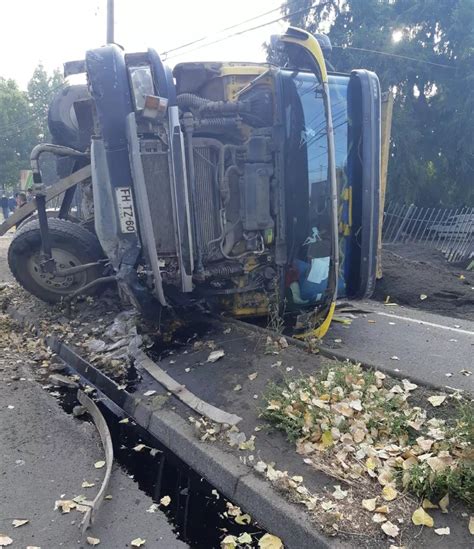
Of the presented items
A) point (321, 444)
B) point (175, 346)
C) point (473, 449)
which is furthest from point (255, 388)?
point (473, 449)

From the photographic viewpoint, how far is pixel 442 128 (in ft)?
53.3

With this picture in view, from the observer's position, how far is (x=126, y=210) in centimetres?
503

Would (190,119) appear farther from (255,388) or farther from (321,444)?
(321,444)

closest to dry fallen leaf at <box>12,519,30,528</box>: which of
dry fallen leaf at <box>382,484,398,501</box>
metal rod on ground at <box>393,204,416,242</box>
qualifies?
dry fallen leaf at <box>382,484,398,501</box>

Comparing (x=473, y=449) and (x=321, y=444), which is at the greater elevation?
(x=473, y=449)

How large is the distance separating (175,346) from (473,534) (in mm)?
3442

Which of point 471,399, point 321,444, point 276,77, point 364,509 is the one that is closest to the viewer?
point 364,509

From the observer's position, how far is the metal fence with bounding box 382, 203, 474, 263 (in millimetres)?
11867

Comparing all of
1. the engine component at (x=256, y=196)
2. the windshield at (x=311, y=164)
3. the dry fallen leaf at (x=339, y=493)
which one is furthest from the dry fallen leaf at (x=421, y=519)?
the engine component at (x=256, y=196)

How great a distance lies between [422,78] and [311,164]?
13199mm

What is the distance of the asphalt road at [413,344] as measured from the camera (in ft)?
14.4

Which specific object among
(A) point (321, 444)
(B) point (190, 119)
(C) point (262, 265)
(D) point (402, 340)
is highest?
(B) point (190, 119)

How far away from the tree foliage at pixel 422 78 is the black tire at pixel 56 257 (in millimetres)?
11939

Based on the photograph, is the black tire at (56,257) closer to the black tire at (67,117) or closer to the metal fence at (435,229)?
the black tire at (67,117)
